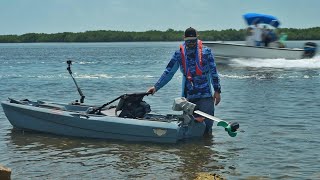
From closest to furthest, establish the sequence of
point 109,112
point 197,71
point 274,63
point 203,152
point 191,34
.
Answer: point 203,152 < point 191,34 < point 197,71 < point 109,112 < point 274,63

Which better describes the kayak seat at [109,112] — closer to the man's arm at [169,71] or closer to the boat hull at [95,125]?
the boat hull at [95,125]

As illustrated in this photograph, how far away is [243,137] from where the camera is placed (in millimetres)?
10555

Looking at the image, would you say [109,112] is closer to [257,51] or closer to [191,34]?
[191,34]

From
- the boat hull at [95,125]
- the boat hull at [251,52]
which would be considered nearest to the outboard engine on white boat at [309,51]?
the boat hull at [251,52]

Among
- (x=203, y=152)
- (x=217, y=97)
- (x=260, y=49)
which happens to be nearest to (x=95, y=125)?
(x=203, y=152)

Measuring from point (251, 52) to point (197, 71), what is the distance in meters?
21.5

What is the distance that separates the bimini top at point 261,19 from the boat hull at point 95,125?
20.8 m

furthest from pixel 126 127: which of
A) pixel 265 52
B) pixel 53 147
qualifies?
pixel 265 52

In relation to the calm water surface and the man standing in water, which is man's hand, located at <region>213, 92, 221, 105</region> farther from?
the calm water surface

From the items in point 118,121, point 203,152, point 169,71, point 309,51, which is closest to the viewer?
point 203,152

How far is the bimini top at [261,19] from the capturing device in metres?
29.9

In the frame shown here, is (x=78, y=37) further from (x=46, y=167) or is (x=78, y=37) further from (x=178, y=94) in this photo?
(x=46, y=167)

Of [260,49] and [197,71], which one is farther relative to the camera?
[260,49]

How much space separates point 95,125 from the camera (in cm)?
1012
